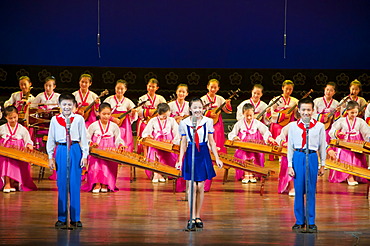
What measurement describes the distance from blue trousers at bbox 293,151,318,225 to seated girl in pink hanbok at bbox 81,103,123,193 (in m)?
2.95

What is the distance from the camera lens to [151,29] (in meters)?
12.7

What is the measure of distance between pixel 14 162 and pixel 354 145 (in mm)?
4069

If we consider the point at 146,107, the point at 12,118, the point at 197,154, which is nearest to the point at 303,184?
the point at 197,154

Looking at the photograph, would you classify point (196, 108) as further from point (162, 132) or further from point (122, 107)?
point (122, 107)

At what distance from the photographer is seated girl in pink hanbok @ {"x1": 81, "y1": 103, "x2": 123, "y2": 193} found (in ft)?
28.6

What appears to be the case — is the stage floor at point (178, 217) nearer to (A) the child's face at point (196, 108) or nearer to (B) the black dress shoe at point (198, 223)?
(B) the black dress shoe at point (198, 223)

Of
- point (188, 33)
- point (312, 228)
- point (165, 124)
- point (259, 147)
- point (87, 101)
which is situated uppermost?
point (188, 33)

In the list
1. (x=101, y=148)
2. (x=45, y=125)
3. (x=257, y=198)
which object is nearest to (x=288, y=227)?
(x=257, y=198)

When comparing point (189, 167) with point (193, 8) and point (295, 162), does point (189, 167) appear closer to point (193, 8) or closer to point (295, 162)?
point (295, 162)

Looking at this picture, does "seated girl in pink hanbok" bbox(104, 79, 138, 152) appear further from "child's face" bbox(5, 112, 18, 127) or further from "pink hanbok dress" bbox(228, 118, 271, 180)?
"child's face" bbox(5, 112, 18, 127)

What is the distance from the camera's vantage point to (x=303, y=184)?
6.27 metres

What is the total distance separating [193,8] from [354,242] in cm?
757

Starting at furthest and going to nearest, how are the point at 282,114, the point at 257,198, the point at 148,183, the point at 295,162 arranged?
the point at 282,114 < the point at 148,183 < the point at 257,198 < the point at 295,162

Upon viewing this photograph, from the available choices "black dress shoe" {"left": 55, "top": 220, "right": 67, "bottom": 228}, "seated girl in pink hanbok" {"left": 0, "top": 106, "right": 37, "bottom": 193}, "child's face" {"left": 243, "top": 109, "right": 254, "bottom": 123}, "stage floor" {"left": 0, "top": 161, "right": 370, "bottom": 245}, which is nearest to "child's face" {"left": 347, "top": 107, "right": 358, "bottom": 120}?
"stage floor" {"left": 0, "top": 161, "right": 370, "bottom": 245}
